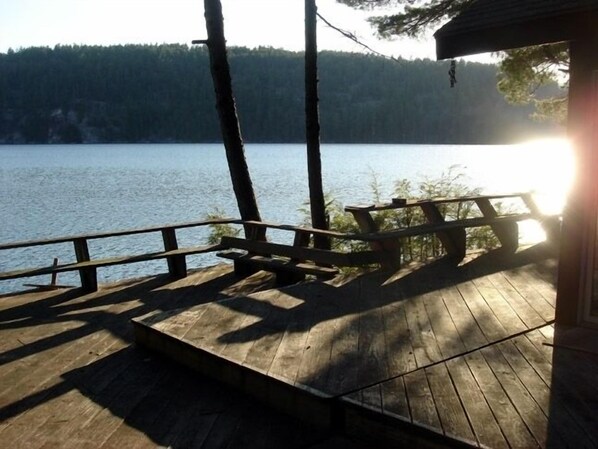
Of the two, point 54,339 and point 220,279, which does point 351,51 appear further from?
point 54,339

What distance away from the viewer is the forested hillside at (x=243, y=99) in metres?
122

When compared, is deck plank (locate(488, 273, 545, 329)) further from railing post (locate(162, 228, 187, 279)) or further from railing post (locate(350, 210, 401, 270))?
railing post (locate(162, 228, 187, 279))

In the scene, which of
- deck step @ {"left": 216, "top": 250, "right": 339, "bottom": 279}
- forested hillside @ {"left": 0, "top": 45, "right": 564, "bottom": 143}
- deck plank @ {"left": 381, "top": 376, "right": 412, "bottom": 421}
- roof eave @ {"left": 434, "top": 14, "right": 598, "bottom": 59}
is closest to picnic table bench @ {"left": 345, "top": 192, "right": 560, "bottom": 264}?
deck step @ {"left": 216, "top": 250, "right": 339, "bottom": 279}

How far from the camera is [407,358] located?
468 cm

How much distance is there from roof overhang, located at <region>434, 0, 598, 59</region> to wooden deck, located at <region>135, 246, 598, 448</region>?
243 centimetres

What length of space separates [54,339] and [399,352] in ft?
12.0

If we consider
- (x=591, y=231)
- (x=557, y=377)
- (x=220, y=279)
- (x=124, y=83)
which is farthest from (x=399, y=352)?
(x=124, y=83)

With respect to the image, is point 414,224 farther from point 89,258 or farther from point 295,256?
point 89,258

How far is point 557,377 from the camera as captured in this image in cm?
426

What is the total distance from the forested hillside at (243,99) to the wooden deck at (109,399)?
10885cm

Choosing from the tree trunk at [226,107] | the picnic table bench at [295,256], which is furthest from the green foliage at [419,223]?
the picnic table bench at [295,256]

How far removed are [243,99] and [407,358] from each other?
124626 mm

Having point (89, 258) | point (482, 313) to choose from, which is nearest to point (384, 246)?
point (482, 313)

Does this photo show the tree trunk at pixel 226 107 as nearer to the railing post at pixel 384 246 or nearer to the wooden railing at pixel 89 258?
the wooden railing at pixel 89 258
